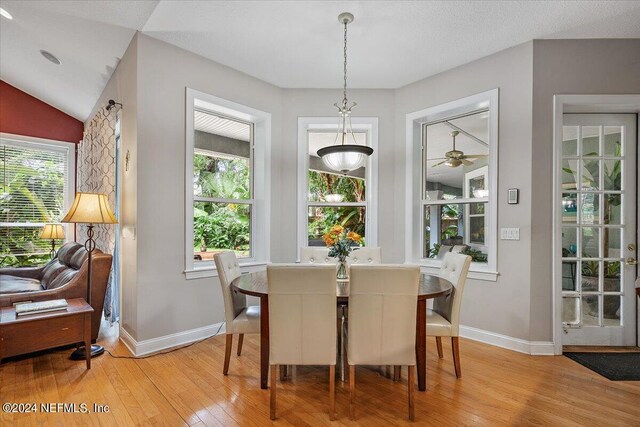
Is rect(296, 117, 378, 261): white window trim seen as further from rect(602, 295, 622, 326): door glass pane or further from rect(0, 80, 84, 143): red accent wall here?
rect(0, 80, 84, 143): red accent wall

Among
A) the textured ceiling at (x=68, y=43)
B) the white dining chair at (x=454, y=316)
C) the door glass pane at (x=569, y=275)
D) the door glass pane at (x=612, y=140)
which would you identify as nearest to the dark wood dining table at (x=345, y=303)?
the white dining chair at (x=454, y=316)

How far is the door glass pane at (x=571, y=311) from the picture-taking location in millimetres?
3117

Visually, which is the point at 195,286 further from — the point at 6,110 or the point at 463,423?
the point at 6,110

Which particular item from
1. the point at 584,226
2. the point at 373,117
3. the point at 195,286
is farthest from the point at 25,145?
the point at 584,226

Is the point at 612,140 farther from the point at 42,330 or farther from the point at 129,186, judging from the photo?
the point at 42,330

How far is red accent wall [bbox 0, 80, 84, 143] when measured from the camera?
15.3ft

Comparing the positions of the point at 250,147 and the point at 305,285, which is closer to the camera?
the point at 305,285

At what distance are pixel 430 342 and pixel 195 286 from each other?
242 centimetres

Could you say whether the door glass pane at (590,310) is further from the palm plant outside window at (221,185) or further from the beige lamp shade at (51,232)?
the beige lamp shade at (51,232)

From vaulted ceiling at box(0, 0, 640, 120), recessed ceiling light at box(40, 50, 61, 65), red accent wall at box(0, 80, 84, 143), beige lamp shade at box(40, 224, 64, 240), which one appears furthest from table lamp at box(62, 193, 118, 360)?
red accent wall at box(0, 80, 84, 143)

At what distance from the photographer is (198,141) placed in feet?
11.8

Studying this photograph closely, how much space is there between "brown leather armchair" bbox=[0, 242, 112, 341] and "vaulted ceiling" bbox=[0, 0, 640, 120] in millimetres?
2069

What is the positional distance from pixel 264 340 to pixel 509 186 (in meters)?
Answer: 2.63

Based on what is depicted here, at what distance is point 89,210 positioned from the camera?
2.78m
